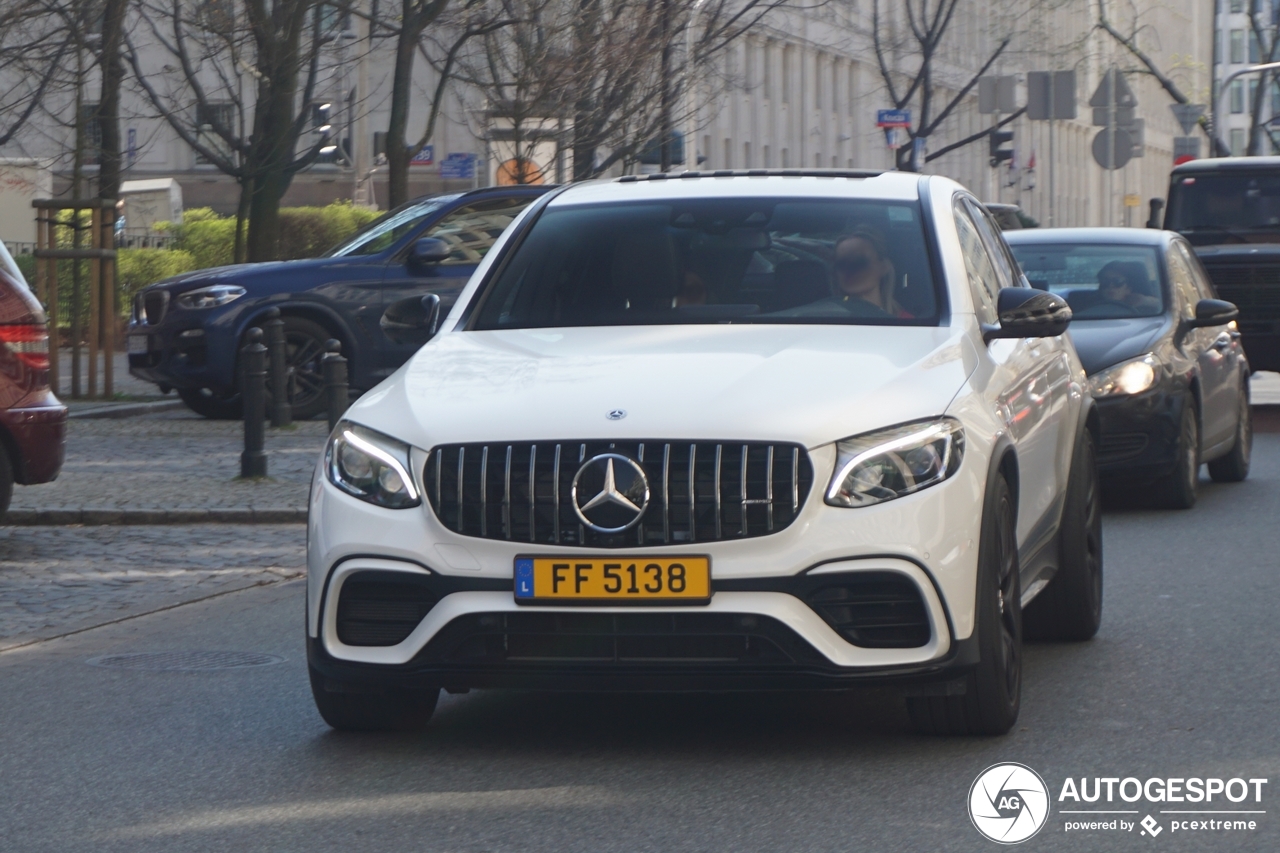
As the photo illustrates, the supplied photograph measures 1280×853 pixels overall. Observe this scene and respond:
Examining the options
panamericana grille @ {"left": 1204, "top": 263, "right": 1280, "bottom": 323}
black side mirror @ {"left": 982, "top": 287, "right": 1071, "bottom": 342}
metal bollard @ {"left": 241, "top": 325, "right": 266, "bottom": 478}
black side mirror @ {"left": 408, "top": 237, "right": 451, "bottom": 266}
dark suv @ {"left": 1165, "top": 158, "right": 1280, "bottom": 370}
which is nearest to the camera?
black side mirror @ {"left": 982, "top": 287, "right": 1071, "bottom": 342}

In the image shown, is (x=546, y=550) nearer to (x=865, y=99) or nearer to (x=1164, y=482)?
(x=1164, y=482)

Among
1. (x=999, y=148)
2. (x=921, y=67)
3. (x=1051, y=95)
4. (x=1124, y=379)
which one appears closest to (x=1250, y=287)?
(x=1124, y=379)

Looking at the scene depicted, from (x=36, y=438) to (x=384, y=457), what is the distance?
499 cm

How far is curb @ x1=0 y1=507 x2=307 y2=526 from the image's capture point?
39.4 ft

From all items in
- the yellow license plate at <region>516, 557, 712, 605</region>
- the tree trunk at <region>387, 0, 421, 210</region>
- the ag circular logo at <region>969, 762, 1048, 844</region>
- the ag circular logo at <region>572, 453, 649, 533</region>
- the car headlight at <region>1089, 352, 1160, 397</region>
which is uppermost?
the tree trunk at <region>387, 0, 421, 210</region>

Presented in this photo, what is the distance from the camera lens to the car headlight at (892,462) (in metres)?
5.52

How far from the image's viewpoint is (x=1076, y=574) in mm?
7602

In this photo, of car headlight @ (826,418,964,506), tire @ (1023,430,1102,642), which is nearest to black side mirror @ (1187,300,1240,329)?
tire @ (1023,430,1102,642)

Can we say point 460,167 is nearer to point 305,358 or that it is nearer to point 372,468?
point 305,358

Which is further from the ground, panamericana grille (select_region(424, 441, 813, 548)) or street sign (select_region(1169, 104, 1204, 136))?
street sign (select_region(1169, 104, 1204, 136))

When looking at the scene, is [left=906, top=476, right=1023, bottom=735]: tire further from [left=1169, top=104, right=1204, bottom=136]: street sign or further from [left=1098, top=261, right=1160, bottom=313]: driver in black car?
[left=1169, top=104, right=1204, bottom=136]: street sign

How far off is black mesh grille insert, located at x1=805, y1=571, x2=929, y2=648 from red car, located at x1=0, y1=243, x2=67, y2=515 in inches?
224

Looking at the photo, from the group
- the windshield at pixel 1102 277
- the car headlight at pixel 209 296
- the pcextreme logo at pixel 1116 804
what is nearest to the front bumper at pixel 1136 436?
the windshield at pixel 1102 277

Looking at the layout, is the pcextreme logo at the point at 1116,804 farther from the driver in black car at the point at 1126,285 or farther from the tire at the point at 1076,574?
the driver in black car at the point at 1126,285
